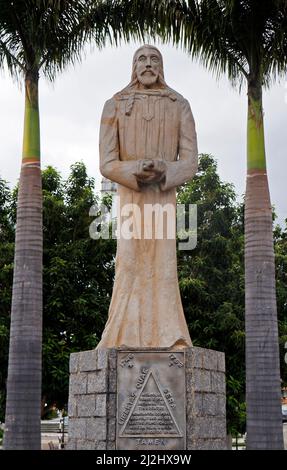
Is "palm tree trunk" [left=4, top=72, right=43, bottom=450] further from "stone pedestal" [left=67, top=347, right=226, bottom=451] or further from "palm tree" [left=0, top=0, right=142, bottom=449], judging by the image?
"stone pedestal" [left=67, top=347, right=226, bottom=451]

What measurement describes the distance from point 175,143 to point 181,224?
913 cm

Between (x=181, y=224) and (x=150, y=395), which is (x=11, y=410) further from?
(x=181, y=224)

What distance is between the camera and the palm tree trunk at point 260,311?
1062 centimetres

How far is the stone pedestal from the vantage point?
22.1 ft

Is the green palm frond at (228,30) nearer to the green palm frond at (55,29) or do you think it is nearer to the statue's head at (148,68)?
the green palm frond at (55,29)

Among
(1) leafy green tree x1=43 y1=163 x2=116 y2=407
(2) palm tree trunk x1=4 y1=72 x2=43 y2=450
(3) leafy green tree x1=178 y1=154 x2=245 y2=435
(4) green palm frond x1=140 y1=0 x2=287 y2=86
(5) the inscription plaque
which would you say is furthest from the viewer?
(3) leafy green tree x1=178 y1=154 x2=245 y2=435

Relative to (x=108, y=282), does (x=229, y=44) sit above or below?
above

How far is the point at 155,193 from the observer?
756 cm

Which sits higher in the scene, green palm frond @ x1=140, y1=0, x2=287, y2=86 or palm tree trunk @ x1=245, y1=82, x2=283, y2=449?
green palm frond @ x1=140, y1=0, x2=287, y2=86

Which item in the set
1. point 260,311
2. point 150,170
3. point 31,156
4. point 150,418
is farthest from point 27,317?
point 150,418

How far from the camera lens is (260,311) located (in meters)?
10.9

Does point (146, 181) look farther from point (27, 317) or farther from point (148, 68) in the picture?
point (27, 317)

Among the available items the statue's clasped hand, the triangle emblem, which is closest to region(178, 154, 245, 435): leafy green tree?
the statue's clasped hand

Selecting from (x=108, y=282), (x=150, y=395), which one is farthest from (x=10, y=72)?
(x=150, y=395)
